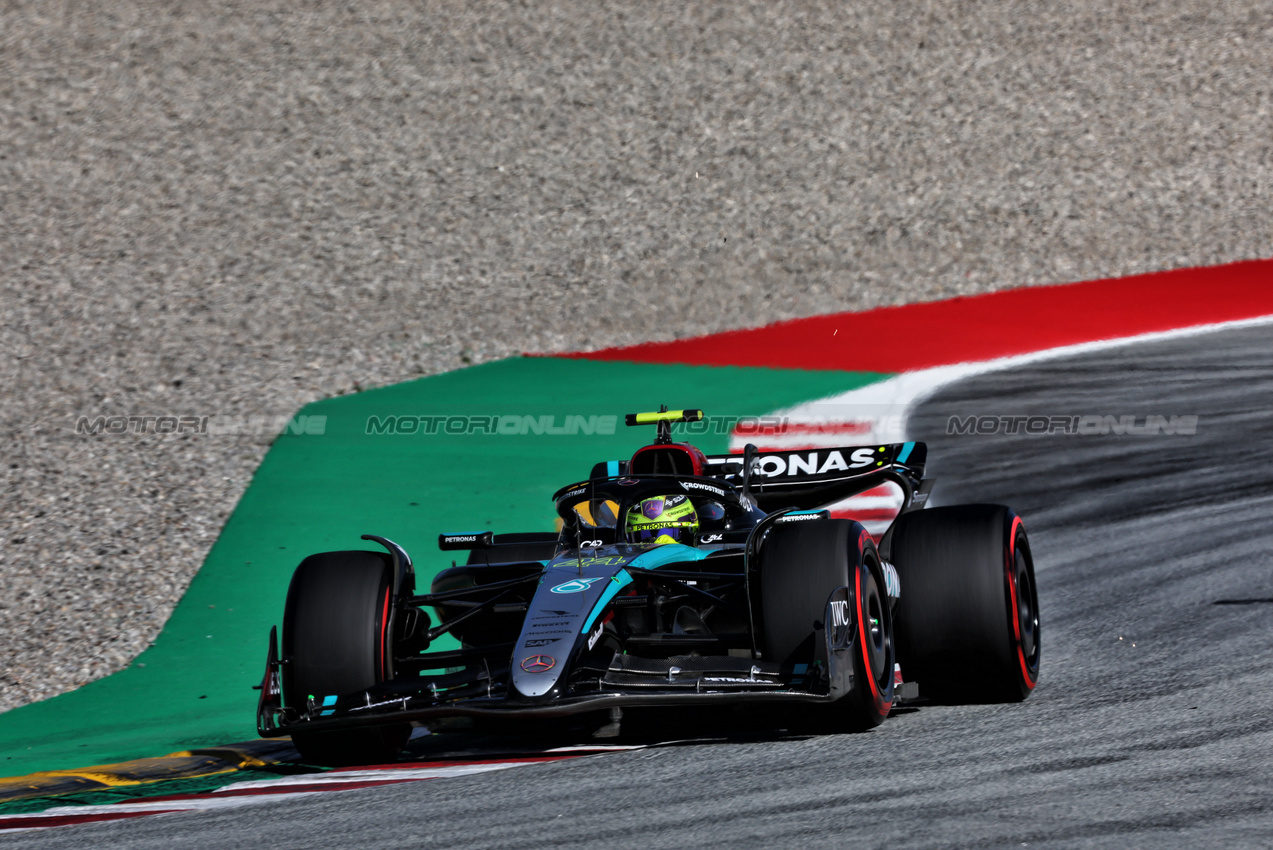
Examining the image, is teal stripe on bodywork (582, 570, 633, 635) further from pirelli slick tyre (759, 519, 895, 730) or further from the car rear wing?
the car rear wing

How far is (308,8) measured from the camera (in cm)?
3131

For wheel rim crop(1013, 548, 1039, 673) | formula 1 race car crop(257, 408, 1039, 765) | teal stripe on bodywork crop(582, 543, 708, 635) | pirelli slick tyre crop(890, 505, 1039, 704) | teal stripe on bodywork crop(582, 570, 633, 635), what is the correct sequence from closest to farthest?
formula 1 race car crop(257, 408, 1039, 765), teal stripe on bodywork crop(582, 570, 633, 635), teal stripe on bodywork crop(582, 543, 708, 635), pirelli slick tyre crop(890, 505, 1039, 704), wheel rim crop(1013, 548, 1039, 673)

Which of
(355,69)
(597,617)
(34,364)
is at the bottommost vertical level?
(597,617)

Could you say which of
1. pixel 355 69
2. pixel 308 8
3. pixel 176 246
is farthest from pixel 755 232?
pixel 308 8

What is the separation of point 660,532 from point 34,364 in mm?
11941

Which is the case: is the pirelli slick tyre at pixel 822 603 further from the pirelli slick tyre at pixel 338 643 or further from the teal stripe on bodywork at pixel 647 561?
the pirelli slick tyre at pixel 338 643

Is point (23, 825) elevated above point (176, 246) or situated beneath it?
situated beneath

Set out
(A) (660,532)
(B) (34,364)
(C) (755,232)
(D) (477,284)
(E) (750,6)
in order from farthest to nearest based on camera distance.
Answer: (E) (750,6)
(C) (755,232)
(D) (477,284)
(B) (34,364)
(A) (660,532)

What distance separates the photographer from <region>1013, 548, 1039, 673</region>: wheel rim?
285 inches

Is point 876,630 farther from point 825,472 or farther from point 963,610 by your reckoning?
point 825,472

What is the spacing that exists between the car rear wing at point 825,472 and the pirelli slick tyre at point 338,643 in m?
2.42

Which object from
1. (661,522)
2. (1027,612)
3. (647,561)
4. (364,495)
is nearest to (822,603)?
(647,561)

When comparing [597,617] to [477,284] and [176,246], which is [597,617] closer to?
[477,284]

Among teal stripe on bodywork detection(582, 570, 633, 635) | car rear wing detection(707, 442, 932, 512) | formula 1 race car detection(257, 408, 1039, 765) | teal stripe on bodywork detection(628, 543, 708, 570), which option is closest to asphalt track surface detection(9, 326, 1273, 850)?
formula 1 race car detection(257, 408, 1039, 765)
